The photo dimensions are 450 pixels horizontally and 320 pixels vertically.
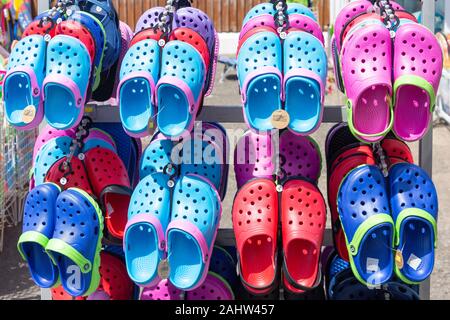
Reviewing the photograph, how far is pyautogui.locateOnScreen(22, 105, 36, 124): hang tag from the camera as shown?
2.20 m

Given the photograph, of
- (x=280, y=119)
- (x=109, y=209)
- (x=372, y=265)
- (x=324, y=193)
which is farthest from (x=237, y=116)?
(x=324, y=193)

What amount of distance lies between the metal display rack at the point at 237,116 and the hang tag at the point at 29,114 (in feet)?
1.06

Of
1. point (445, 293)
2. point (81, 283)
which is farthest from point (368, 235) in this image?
point (445, 293)

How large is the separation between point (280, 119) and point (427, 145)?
2.02 feet

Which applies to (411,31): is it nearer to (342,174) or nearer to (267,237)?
(342,174)

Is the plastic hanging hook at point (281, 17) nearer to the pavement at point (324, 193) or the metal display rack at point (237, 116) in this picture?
the metal display rack at point (237, 116)

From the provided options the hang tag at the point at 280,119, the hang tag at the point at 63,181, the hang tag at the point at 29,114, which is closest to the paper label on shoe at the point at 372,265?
the hang tag at the point at 280,119

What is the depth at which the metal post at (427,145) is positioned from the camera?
7.97 feet

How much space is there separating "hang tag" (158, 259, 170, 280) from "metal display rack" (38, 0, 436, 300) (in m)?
0.38

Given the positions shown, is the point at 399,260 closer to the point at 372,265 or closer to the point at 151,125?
the point at 372,265

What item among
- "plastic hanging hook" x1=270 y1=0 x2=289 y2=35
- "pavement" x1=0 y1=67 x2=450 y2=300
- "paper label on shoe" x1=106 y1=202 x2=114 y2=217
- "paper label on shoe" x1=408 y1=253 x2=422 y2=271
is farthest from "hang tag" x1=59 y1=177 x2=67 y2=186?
"paper label on shoe" x1=408 y1=253 x2=422 y2=271

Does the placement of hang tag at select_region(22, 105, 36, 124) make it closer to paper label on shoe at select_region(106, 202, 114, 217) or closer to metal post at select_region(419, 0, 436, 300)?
paper label on shoe at select_region(106, 202, 114, 217)

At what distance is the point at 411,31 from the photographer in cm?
216
